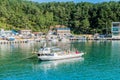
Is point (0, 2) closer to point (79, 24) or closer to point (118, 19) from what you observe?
point (79, 24)

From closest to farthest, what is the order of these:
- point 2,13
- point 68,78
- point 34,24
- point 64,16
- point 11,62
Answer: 1. point 68,78
2. point 11,62
3. point 2,13
4. point 34,24
5. point 64,16

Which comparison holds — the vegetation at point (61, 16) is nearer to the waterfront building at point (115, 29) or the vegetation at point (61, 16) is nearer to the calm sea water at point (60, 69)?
the waterfront building at point (115, 29)

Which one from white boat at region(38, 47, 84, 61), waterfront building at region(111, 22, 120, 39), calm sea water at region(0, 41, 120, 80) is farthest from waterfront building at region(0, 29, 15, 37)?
calm sea water at region(0, 41, 120, 80)

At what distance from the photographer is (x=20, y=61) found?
50.4 meters

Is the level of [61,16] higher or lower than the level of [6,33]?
higher

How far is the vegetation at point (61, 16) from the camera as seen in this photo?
124 meters

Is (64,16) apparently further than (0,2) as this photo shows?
Yes

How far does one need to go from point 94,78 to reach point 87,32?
9787cm

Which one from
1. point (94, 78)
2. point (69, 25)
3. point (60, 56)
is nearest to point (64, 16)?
point (69, 25)

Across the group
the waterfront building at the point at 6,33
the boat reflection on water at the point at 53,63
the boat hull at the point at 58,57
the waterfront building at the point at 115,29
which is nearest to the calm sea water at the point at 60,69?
the boat reflection on water at the point at 53,63

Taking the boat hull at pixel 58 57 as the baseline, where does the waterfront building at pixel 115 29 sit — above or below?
above

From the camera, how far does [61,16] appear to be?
140 m

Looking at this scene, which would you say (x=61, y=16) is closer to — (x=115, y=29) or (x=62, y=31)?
(x=62, y=31)

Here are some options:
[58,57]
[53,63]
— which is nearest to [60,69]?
[53,63]
